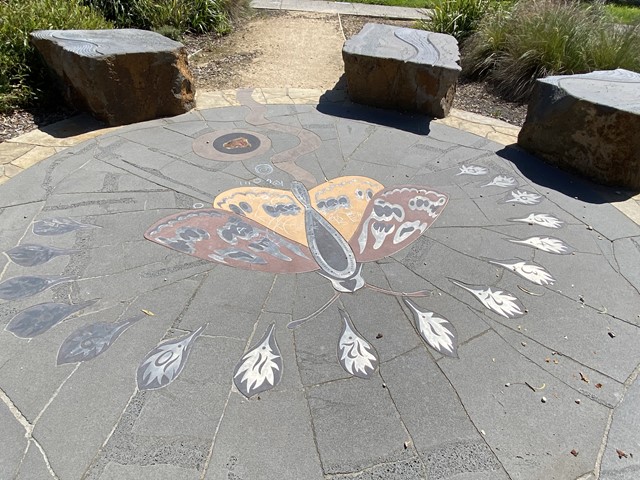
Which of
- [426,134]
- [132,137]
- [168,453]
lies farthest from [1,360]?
[426,134]

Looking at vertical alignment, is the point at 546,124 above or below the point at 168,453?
above

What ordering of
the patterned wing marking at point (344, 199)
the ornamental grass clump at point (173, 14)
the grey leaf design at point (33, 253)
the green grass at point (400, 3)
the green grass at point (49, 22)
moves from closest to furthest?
the grey leaf design at point (33, 253), the patterned wing marking at point (344, 199), the green grass at point (49, 22), the ornamental grass clump at point (173, 14), the green grass at point (400, 3)

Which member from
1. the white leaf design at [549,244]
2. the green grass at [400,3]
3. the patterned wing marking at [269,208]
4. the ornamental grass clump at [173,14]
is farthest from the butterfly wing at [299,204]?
the green grass at [400,3]

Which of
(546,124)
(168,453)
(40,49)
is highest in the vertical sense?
(40,49)

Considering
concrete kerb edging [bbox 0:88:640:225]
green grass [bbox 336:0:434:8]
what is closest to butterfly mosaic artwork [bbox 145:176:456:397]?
concrete kerb edging [bbox 0:88:640:225]

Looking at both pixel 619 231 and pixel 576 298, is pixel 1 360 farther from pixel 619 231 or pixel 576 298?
pixel 619 231

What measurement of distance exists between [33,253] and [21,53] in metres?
3.59

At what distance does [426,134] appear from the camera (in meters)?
5.14

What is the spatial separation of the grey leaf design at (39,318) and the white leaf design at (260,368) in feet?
3.61

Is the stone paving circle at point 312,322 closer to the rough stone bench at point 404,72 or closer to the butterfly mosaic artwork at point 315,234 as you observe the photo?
the butterfly mosaic artwork at point 315,234

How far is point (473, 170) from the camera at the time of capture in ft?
14.6

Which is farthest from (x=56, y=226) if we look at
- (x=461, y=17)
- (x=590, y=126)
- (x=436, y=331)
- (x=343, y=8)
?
(x=343, y=8)

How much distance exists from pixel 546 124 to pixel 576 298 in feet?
7.41

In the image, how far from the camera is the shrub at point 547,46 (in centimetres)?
611
